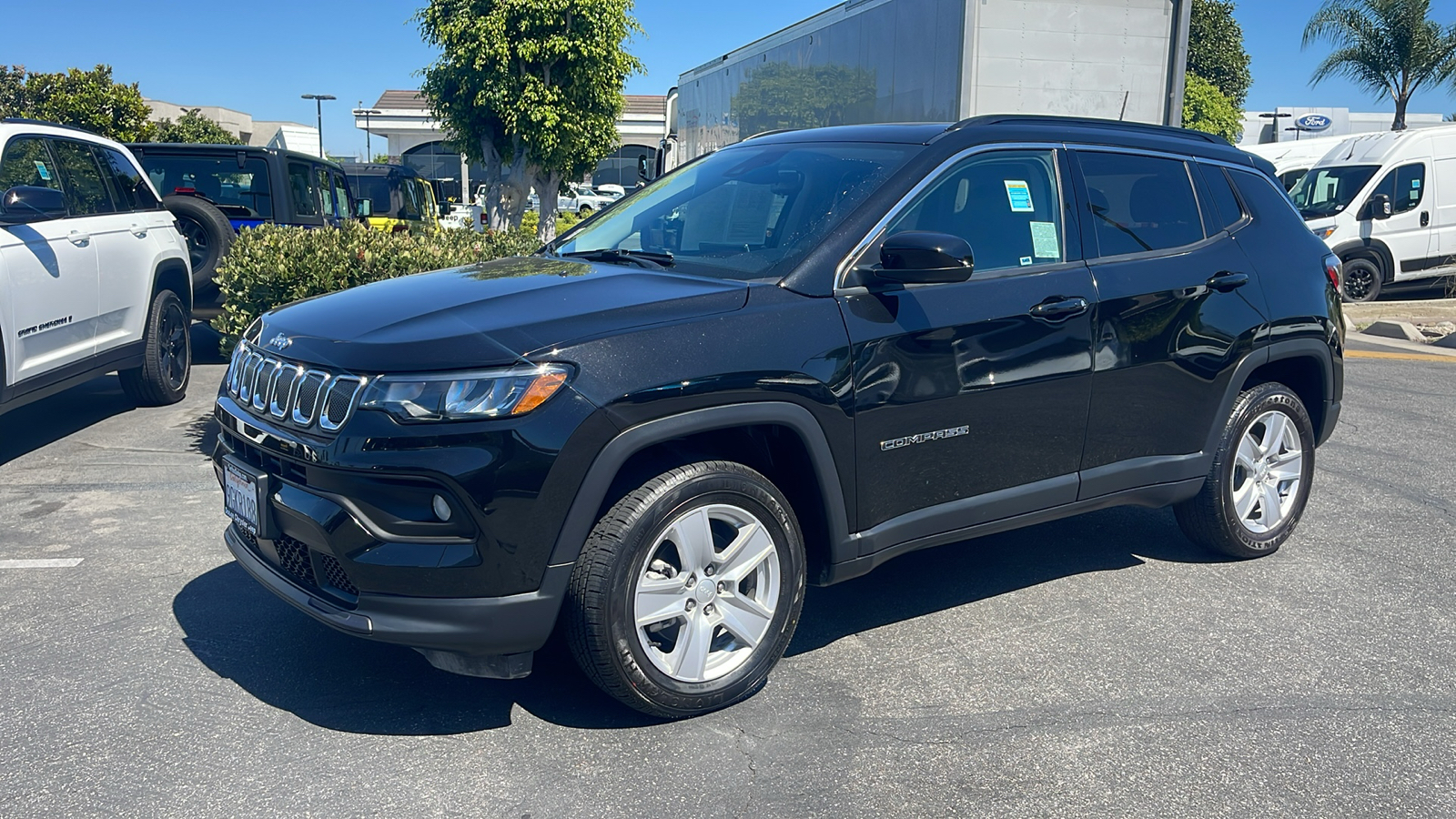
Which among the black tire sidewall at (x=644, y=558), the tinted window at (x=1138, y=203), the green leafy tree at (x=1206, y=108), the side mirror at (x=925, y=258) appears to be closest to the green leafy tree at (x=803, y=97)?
the tinted window at (x=1138, y=203)

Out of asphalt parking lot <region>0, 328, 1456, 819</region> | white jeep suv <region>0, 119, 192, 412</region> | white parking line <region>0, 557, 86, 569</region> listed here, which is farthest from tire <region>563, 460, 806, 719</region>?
white jeep suv <region>0, 119, 192, 412</region>

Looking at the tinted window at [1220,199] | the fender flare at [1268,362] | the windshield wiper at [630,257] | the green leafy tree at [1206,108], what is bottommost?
the fender flare at [1268,362]

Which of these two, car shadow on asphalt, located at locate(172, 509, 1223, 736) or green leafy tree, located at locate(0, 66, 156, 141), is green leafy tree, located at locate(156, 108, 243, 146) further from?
→ car shadow on asphalt, located at locate(172, 509, 1223, 736)

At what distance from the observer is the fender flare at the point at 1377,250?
15633mm

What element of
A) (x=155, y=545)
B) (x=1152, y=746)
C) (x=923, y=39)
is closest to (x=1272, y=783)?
(x=1152, y=746)

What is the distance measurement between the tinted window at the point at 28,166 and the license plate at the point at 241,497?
11.9ft

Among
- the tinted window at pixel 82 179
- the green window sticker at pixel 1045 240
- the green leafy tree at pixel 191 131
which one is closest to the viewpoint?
the green window sticker at pixel 1045 240

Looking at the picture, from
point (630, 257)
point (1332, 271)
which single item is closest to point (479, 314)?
point (630, 257)

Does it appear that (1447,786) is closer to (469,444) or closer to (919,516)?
(919,516)

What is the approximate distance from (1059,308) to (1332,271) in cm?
188

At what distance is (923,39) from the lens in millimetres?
Answer: 10453

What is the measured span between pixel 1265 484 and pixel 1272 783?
6.99 feet

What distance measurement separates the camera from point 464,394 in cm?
299

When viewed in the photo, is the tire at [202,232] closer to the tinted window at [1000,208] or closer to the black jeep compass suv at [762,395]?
the black jeep compass suv at [762,395]
